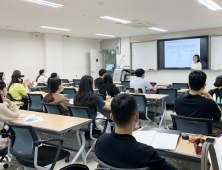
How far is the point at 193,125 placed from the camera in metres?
2.25

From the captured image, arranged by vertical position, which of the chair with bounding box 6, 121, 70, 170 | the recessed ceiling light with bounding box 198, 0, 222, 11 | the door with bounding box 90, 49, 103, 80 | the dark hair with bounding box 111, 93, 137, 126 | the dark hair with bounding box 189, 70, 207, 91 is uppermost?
the recessed ceiling light with bounding box 198, 0, 222, 11

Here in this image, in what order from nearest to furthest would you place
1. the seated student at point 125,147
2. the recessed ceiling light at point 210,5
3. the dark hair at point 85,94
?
the seated student at point 125,147
the dark hair at point 85,94
the recessed ceiling light at point 210,5

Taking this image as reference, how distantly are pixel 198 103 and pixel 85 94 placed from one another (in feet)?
5.18

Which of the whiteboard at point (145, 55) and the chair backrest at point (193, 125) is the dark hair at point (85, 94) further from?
the whiteboard at point (145, 55)

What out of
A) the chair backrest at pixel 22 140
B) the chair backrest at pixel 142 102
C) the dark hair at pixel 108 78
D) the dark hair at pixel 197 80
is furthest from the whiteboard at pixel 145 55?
the chair backrest at pixel 22 140

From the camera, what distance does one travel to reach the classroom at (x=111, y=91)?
143cm

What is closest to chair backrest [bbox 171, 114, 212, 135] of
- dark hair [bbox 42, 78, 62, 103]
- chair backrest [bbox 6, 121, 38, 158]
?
chair backrest [bbox 6, 121, 38, 158]

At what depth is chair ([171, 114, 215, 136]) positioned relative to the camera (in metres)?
2.15

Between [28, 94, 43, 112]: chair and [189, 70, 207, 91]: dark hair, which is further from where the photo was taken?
[28, 94, 43, 112]: chair

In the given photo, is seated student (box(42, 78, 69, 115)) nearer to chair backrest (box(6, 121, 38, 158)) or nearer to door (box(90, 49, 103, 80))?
chair backrest (box(6, 121, 38, 158))

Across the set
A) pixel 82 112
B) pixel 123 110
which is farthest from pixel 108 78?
pixel 123 110

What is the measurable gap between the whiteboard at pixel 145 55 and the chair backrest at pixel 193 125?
8.36 meters

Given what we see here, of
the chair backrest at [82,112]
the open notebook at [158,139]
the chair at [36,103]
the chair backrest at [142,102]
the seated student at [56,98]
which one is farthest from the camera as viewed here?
the chair at [36,103]

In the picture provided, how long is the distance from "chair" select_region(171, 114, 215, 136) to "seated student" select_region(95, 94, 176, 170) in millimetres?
972
